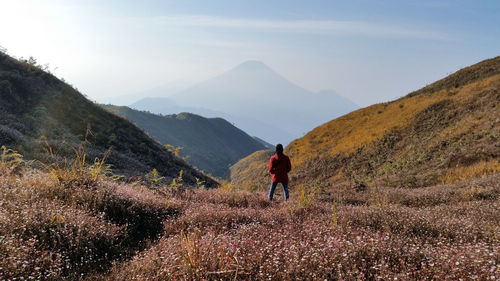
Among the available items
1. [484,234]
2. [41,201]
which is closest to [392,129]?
[484,234]

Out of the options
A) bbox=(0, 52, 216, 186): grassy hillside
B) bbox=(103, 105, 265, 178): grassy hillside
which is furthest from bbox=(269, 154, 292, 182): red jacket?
bbox=(103, 105, 265, 178): grassy hillside

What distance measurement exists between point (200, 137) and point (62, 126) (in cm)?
12194

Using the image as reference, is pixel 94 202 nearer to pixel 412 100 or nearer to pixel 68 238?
pixel 68 238

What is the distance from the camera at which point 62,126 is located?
1531 centimetres

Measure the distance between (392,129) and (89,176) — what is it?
31.3 m

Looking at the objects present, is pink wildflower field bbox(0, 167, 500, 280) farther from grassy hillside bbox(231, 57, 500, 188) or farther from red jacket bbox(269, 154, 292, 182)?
grassy hillside bbox(231, 57, 500, 188)

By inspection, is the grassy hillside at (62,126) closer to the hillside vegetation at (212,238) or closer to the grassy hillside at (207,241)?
the hillside vegetation at (212,238)

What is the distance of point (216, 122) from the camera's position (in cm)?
16850

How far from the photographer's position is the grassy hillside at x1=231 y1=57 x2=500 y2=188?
15.8m

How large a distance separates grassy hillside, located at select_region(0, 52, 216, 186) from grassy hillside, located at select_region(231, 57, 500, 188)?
10.2 metres

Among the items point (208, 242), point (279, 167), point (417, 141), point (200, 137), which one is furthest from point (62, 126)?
point (200, 137)

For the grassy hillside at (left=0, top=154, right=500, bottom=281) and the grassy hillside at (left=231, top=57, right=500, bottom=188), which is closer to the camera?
the grassy hillside at (left=0, top=154, right=500, bottom=281)

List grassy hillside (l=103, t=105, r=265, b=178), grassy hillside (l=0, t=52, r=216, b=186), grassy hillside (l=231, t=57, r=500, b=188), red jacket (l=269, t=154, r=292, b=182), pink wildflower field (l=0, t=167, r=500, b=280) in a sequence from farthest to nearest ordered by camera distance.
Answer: grassy hillside (l=103, t=105, r=265, b=178)
grassy hillside (l=231, t=57, r=500, b=188)
grassy hillside (l=0, t=52, r=216, b=186)
red jacket (l=269, t=154, r=292, b=182)
pink wildflower field (l=0, t=167, r=500, b=280)

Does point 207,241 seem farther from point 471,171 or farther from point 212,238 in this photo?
point 471,171
